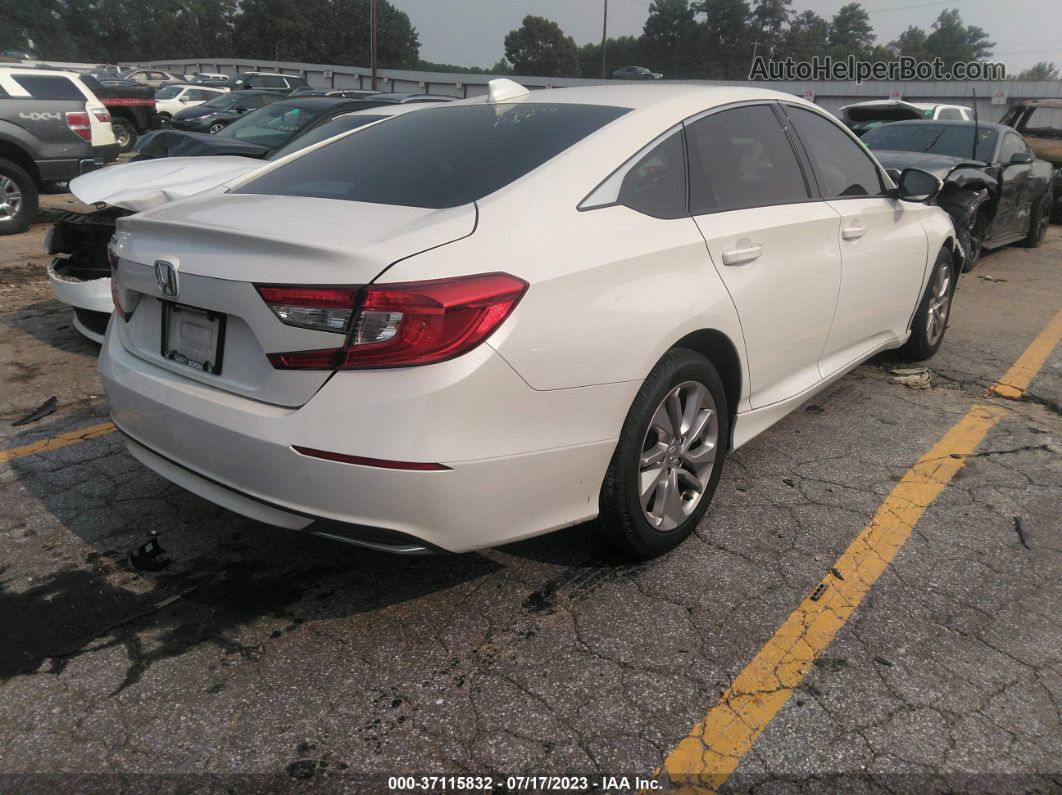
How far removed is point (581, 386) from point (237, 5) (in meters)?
120

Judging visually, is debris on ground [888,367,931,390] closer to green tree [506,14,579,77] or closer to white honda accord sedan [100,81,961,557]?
white honda accord sedan [100,81,961,557]

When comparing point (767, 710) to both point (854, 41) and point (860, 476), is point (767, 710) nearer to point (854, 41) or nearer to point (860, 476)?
point (860, 476)

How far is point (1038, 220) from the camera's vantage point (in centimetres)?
1045

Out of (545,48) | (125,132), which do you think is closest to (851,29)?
(545,48)

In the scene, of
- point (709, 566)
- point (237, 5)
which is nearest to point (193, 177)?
point (709, 566)

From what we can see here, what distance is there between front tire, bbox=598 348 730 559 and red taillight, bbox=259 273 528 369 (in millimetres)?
704

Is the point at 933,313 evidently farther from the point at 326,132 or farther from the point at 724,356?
the point at 326,132

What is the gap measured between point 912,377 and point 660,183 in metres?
3.01

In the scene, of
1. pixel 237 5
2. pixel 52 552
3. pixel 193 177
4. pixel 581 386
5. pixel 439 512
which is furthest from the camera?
pixel 237 5

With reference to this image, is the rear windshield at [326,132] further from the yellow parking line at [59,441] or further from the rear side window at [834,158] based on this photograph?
the rear side window at [834,158]

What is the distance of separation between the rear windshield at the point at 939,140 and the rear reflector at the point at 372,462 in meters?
8.03

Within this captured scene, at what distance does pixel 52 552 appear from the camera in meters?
2.95

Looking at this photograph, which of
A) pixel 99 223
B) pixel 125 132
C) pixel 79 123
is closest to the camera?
pixel 99 223

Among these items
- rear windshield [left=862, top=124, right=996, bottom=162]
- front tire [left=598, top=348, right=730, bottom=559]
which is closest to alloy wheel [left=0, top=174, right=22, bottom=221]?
front tire [left=598, top=348, right=730, bottom=559]
